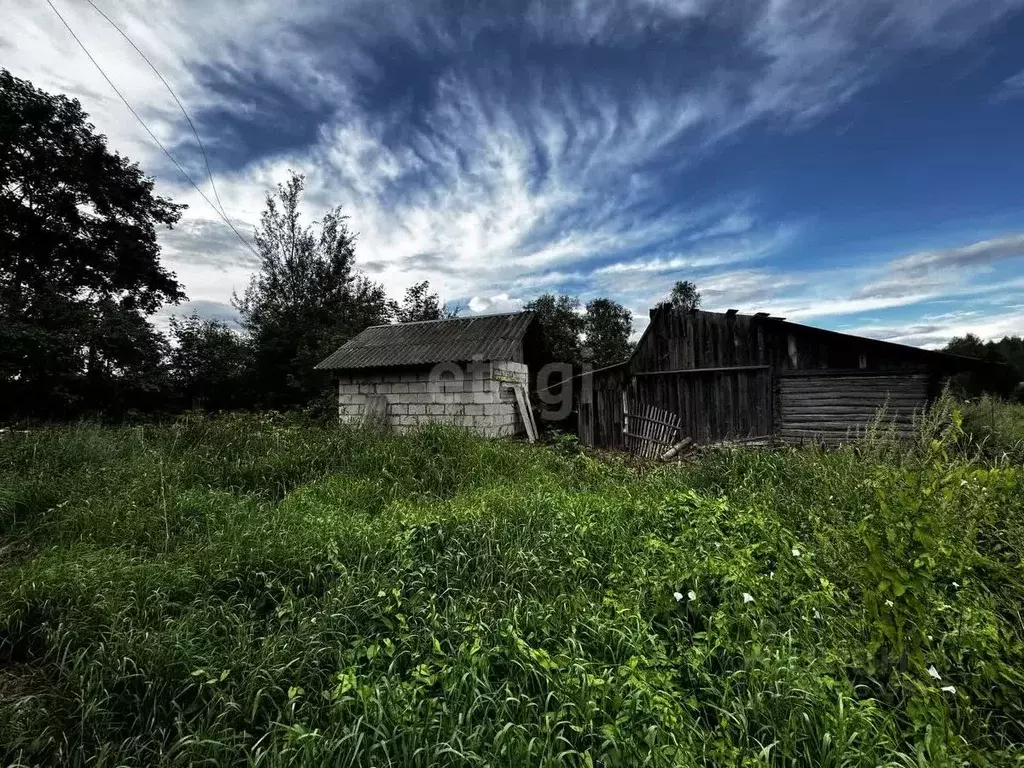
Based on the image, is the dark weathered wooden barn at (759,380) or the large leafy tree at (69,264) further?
the large leafy tree at (69,264)

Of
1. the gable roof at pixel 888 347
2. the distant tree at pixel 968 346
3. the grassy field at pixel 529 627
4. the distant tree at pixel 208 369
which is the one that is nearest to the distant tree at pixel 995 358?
the distant tree at pixel 968 346

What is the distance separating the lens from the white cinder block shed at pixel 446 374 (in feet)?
37.0

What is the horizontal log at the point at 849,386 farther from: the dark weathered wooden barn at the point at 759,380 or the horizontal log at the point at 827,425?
the horizontal log at the point at 827,425

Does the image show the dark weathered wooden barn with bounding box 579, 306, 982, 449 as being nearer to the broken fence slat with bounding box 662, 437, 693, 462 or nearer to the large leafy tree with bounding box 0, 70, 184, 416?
the broken fence slat with bounding box 662, 437, 693, 462

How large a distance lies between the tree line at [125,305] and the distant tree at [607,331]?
0.12 meters

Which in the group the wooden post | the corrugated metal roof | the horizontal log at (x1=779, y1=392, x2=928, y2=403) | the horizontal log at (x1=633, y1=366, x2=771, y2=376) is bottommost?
the wooden post

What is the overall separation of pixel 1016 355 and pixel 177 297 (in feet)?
131

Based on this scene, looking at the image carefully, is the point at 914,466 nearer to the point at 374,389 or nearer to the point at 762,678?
the point at 762,678

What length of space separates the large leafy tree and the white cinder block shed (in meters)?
7.06

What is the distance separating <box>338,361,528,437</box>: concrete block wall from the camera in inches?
442

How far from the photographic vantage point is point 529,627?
279cm

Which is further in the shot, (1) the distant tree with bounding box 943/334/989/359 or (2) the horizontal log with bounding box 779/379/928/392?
(1) the distant tree with bounding box 943/334/989/359

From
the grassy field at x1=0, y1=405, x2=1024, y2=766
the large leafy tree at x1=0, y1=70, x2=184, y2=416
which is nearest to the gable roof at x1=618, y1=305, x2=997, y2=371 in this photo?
the grassy field at x1=0, y1=405, x2=1024, y2=766

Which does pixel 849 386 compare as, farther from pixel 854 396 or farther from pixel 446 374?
pixel 446 374
